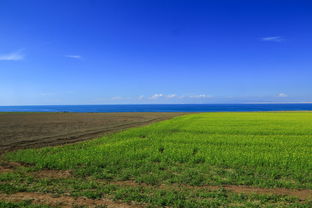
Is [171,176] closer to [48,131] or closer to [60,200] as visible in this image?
[60,200]

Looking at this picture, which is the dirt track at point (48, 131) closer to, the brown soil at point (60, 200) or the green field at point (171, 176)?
the green field at point (171, 176)

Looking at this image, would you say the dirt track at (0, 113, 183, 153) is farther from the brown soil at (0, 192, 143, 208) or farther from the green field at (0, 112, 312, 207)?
the brown soil at (0, 192, 143, 208)

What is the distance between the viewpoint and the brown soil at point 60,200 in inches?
221

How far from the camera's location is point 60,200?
5.86 m

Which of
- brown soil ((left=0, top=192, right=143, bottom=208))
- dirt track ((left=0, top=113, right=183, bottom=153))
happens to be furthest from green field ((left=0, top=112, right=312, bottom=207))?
dirt track ((left=0, top=113, right=183, bottom=153))

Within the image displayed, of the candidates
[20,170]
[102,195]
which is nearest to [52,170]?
[20,170]

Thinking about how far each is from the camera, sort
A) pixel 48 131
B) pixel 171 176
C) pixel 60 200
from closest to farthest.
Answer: pixel 60 200, pixel 171 176, pixel 48 131

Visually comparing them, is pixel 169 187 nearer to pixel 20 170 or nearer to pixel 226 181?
pixel 226 181

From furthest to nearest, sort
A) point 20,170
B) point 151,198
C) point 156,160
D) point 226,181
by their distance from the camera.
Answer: point 156,160
point 20,170
point 226,181
point 151,198

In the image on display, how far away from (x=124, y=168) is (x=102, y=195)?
2867mm

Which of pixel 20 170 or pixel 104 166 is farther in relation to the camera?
pixel 104 166

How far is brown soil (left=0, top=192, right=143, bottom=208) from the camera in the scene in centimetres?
561

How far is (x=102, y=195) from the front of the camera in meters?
6.27

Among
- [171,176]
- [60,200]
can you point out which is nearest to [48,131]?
[60,200]
